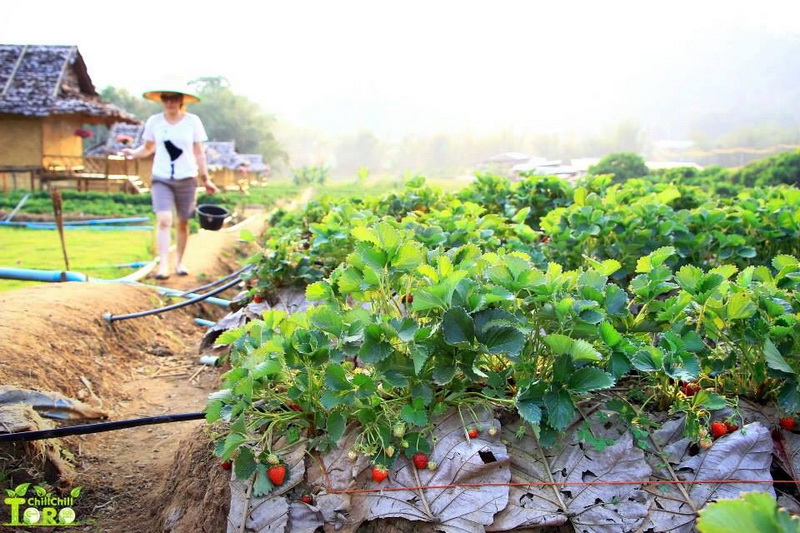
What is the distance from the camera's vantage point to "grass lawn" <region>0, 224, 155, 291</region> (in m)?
7.04

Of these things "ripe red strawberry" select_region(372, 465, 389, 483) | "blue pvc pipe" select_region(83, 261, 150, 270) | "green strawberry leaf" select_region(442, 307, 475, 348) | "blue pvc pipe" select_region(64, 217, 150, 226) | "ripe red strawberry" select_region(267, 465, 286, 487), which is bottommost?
"blue pvc pipe" select_region(64, 217, 150, 226)

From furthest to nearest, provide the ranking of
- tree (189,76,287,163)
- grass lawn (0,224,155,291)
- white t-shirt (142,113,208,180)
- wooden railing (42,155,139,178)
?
1. tree (189,76,287,163)
2. wooden railing (42,155,139,178)
3. grass lawn (0,224,155,291)
4. white t-shirt (142,113,208,180)

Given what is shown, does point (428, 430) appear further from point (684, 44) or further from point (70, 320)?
point (684, 44)

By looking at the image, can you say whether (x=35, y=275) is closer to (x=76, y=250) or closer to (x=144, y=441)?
(x=144, y=441)

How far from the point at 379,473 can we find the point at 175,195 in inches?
210

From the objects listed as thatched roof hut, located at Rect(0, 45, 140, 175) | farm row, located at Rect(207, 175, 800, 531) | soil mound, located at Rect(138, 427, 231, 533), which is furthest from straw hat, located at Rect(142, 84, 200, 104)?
thatched roof hut, located at Rect(0, 45, 140, 175)

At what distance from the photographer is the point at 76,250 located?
338 inches

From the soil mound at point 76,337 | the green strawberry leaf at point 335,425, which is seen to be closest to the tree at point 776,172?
the soil mound at point 76,337

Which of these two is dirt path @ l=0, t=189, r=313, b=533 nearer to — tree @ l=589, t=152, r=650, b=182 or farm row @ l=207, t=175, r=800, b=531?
farm row @ l=207, t=175, r=800, b=531

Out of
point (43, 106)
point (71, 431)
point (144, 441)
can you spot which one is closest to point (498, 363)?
point (71, 431)

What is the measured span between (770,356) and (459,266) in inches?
35.7

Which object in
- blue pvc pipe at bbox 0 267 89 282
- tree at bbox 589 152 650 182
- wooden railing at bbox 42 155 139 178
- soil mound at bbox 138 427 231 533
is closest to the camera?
soil mound at bbox 138 427 231 533

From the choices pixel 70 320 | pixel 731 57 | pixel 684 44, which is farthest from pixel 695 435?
pixel 684 44

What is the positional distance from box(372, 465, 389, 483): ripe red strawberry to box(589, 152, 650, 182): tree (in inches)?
588
